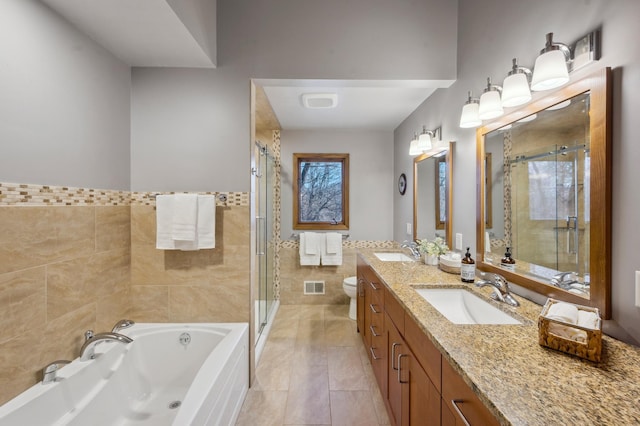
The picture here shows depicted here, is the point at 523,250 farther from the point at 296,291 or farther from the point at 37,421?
the point at 296,291

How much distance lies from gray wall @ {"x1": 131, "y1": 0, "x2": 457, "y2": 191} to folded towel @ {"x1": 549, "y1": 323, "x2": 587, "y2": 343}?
1.71 meters

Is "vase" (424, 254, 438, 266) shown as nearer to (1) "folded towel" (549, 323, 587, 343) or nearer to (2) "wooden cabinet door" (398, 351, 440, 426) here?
(2) "wooden cabinet door" (398, 351, 440, 426)

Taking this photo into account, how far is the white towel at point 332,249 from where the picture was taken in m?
3.49

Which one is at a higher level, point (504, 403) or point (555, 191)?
point (555, 191)

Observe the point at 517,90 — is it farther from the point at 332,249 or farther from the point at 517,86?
the point at 332,249

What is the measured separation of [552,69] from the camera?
110 cm

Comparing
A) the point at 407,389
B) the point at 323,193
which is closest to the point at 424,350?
the point at 407,389

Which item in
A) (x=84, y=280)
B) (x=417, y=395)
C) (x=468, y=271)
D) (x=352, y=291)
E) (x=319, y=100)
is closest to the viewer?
(x=417, y=395)

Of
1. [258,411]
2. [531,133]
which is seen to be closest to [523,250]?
[531,133]

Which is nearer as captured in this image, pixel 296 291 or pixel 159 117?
pixel 159 117

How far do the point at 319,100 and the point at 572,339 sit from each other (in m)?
2.41

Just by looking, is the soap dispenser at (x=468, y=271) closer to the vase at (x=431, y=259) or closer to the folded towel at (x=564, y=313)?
the vase at (x=431, y=259)

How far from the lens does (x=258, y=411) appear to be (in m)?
1.81

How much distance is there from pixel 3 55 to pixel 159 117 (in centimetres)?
81
